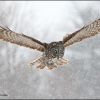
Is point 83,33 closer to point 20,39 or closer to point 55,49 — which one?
point 55,49

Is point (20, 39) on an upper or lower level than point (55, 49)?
upper

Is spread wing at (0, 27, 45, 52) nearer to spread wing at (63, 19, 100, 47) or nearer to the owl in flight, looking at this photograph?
the owl in flight

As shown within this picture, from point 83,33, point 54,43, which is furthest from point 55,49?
point 83,33

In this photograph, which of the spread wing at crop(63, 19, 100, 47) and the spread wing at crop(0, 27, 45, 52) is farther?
the spread wing at crop(63, 19, 100, 47)

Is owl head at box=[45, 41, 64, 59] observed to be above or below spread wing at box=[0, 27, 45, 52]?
below

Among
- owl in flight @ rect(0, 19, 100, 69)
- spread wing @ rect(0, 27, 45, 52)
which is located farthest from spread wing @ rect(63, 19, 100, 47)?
spread wing @ rect(0, 27, 45, 52)

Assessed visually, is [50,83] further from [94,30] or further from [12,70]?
[94,30]
